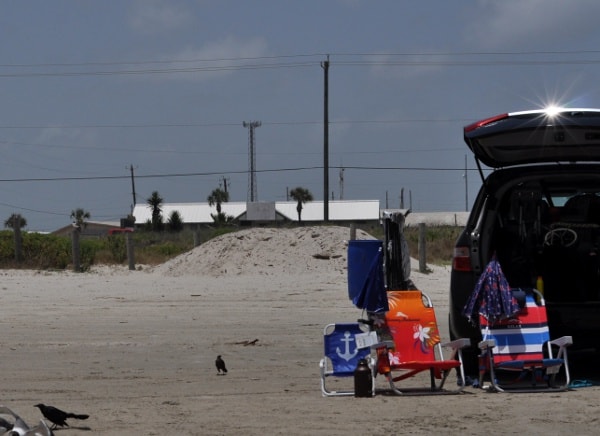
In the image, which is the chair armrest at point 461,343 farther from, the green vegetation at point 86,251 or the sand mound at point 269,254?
the green vegetation at point 86,251

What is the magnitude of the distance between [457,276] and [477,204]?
63cm

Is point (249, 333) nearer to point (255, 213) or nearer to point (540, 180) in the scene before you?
point (540, 180)

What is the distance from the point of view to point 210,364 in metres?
10.4

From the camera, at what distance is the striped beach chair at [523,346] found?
8273 millimetres

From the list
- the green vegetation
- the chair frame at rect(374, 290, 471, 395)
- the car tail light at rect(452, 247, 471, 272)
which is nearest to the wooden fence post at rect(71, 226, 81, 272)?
the green vegetation

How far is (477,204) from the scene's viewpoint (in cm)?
882

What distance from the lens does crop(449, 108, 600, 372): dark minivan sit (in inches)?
334

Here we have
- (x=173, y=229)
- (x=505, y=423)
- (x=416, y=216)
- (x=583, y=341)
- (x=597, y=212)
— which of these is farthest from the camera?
(x=416, y=216)

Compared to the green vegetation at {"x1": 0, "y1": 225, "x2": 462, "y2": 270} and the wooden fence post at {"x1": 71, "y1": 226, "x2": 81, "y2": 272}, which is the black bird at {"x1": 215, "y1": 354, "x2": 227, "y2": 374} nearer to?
the wooden fence post at {"x1": 71, "y1": 226, "x2": 81, "y2": 272}

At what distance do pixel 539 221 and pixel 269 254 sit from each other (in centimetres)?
1499

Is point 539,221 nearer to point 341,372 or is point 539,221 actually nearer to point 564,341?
point 564,341

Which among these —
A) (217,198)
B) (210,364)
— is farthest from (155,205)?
(210,364)

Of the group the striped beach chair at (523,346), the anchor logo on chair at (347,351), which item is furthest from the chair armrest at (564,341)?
the anchor logo on chair at (347,351)

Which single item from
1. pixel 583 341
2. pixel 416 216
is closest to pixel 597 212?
pixel 583 341
